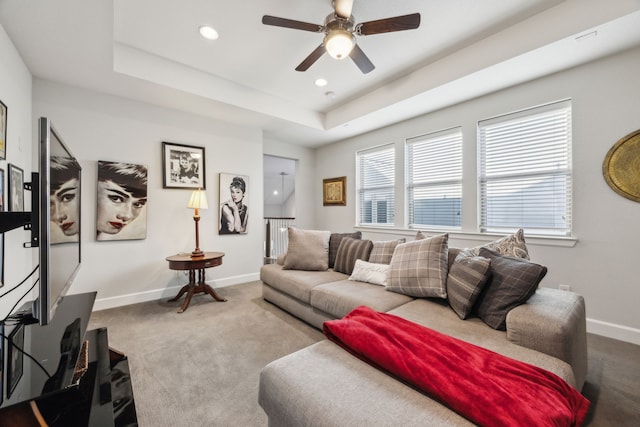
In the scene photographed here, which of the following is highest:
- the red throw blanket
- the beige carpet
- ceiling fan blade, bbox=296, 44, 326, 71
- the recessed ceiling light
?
the recessed ceiling light

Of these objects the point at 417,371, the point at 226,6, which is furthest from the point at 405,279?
the point at 226,6

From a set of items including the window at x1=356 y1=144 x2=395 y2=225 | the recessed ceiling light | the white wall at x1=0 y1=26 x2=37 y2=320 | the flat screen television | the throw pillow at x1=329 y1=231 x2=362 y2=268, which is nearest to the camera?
the flat screen television

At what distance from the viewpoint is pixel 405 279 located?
2.19 metres

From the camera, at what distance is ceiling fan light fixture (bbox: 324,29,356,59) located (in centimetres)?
202

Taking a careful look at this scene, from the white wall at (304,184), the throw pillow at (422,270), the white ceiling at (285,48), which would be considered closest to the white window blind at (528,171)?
the white ceiling at (285,48)

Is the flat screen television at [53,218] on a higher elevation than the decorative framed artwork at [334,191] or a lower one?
lower

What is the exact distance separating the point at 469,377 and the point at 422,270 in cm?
111

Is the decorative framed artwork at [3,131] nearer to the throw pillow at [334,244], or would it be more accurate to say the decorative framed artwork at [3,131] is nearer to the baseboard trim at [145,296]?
the baseboard trim at [145,296]

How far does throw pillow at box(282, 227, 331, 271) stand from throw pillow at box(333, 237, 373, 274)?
178 millimetres

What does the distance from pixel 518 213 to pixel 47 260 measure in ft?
12.5

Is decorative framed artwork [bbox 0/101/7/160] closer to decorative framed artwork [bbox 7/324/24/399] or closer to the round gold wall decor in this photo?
decorative framed artwork [bbox 7/324/24/399]

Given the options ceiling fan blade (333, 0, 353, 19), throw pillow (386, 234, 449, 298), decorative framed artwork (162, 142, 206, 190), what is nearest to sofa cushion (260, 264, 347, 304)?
throw pillow (386, 234, 449, 298)

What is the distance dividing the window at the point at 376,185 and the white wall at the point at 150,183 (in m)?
1.82

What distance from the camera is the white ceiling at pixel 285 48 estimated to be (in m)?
2.06
